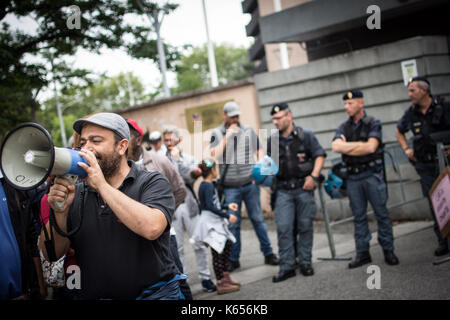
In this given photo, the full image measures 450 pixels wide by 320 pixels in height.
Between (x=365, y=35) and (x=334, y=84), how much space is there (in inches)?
68.9

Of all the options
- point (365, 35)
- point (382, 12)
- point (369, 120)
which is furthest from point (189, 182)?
point (365, 35)

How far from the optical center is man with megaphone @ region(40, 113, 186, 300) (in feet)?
7.43

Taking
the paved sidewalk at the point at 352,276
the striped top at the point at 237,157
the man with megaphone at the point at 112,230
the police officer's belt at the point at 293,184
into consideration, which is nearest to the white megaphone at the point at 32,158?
the man with megaphone at the point at 112,230

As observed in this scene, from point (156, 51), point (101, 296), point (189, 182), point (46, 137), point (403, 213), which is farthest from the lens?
point (156, 51)

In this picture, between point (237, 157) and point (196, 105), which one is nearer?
point (237, 157)

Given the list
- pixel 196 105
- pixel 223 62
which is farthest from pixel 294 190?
pixel 223 62

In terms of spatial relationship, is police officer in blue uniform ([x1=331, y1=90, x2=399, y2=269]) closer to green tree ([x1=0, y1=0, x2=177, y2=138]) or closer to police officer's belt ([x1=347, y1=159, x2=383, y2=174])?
police officer's belt ([x1=347, y1=159, x2=383, y2=174])

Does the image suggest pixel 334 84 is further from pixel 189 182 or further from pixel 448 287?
pixel 448 287

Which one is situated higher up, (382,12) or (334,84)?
(382,12)

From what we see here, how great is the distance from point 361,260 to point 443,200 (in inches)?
53.0

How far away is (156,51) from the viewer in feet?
39.3

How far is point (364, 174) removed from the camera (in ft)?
17.6

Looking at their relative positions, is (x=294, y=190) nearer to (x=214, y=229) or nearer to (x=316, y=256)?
(x=214, y=229)

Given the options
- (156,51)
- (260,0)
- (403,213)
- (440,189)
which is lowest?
(403,213)
